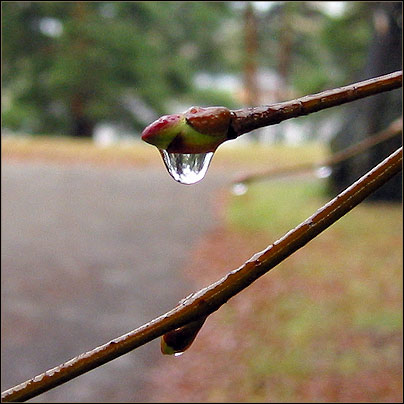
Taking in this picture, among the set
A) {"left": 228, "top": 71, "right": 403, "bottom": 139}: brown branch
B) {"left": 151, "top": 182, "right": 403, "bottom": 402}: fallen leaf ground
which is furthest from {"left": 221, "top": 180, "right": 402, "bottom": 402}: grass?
{"left": 228, "top": 71, "right": 403, "bottom": 139}: brown branch

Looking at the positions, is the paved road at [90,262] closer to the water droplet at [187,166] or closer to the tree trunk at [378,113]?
the tree trunk at [378,113]

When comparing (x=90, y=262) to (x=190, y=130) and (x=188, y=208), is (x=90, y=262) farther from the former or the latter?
(x=190, y=130)

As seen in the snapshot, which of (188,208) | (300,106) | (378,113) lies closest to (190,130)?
A: (300,106)

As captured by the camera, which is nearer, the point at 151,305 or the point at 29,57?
the point at 29,57

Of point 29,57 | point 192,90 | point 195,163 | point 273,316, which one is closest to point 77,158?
point 192,90

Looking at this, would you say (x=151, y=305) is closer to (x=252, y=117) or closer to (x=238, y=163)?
(x=238, y=163)

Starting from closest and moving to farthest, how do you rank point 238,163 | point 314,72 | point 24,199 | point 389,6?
1. point 389,6
2. point 24,199
3. point 314,72
4. point 238,163
